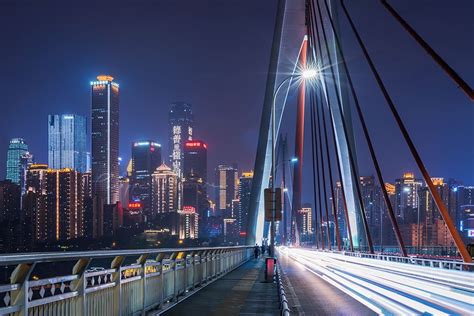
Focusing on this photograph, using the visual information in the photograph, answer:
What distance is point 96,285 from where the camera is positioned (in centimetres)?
1014

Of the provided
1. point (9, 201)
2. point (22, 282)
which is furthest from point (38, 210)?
point (22, 282)

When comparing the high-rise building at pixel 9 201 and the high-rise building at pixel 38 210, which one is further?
the high-rise building at pixel 9 201

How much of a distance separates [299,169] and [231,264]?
5379 cm

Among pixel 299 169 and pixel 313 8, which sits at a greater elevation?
pixel 313 8

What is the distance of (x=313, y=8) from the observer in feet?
155

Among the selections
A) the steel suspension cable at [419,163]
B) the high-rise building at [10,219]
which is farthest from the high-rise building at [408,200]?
the steel suspension cable at [419,163]

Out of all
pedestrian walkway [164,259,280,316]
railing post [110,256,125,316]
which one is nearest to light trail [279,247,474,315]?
pedestrian walkway [164,259,280,316]

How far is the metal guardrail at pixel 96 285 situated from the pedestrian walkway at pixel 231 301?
0.54 m

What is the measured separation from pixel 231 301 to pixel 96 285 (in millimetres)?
8319

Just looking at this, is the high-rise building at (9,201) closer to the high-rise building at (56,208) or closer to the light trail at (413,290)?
the high-rise building at (56,208)

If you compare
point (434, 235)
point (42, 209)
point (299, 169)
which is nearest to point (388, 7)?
point (299, 169)

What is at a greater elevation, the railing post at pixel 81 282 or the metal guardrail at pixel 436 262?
the railing post at pixel 81 282

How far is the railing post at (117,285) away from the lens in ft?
36.6

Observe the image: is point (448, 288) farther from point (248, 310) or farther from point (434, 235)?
point (434, 235)
